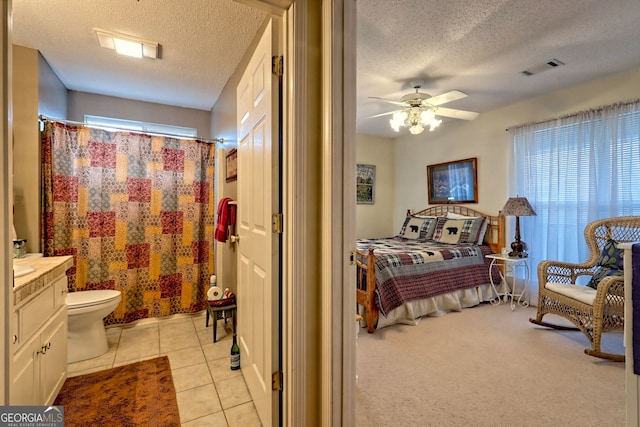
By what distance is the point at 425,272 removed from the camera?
295 centimetres

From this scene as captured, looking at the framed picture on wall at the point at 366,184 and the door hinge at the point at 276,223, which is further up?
the framed picture on wall at the point at 366,184

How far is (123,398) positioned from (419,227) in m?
3.73

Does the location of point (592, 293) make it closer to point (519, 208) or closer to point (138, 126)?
point (519, 208)

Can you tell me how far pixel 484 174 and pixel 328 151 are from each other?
353cm

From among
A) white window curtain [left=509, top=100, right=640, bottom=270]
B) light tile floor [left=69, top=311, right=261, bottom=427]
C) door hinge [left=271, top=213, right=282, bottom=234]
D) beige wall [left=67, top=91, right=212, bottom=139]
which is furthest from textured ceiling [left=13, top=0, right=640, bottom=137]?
light tile floor [left=69, top=311, right=261, bottom=427]

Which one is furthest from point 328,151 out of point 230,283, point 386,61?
point 230,283

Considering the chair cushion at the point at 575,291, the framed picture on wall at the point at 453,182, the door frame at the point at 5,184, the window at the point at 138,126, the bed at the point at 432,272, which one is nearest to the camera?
the door frame at the point at 5,184

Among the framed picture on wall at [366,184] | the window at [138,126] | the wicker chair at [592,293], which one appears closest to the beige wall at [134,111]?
the window at [138,126]

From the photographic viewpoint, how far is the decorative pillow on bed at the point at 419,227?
4.08 metres

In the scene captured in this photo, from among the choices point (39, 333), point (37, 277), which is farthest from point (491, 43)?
point (39, 333)

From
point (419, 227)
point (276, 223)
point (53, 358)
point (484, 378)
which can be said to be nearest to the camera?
point (276, 223)

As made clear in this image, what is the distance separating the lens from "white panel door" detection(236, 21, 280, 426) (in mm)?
1285

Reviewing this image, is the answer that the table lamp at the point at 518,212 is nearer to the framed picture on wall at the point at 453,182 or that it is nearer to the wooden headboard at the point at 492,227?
the wooden headboard at the point at 492,227

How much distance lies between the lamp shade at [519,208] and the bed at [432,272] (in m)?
0.49
